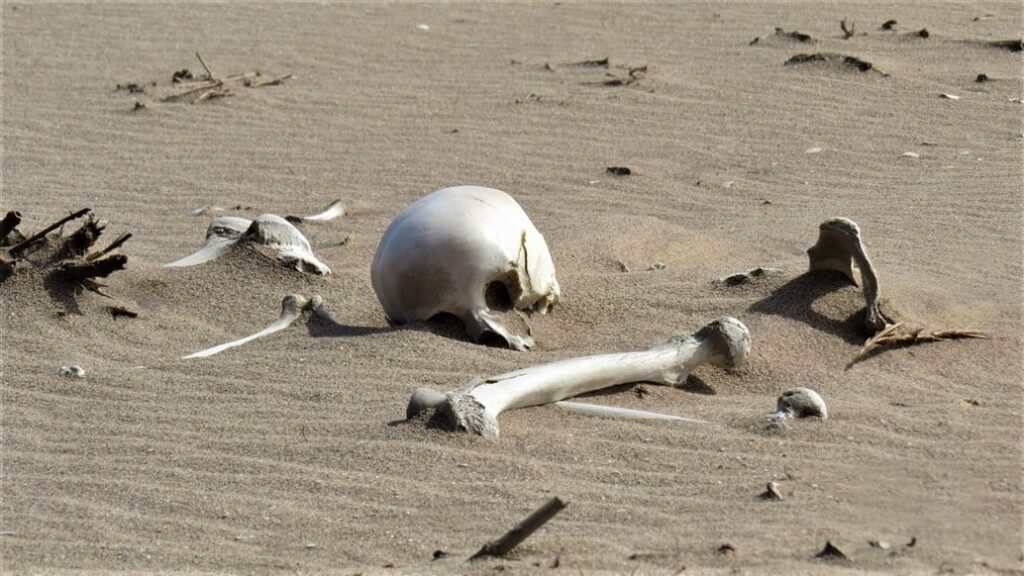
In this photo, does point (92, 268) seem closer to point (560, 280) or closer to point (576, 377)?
point (560, 280)

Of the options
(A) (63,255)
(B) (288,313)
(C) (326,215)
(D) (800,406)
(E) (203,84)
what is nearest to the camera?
(D) (800,406)

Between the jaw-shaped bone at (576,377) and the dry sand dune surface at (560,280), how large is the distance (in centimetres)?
7

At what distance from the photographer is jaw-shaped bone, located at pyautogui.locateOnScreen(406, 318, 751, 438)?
443cm

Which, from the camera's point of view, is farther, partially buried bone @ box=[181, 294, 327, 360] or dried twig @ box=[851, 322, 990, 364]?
partially buried bone @ box=[181, 294, 327, 360]

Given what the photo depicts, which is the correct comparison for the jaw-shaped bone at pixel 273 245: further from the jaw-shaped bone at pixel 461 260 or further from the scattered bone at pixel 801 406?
the scattered bone at pixel 801 406

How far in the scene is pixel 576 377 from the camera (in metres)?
4.74

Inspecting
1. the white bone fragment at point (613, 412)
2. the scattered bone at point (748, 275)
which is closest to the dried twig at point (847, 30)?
the scattered bone at point (748, 275)

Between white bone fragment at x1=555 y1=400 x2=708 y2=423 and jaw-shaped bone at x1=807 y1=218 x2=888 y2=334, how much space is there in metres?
1.07

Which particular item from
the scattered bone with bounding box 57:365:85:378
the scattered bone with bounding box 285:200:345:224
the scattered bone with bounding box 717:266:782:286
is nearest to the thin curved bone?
the scattered bone with bounding box 285:200:345:224

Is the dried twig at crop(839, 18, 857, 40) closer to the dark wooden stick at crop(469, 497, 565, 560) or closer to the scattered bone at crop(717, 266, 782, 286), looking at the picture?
the scattered bone at crop(717, 266, 782, 286)

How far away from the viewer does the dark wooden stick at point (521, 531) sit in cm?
324

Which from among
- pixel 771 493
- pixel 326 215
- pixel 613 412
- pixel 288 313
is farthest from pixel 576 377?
pixel 326 215

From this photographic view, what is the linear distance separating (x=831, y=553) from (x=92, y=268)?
3616 mm

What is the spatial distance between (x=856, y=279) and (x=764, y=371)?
2.43ft
